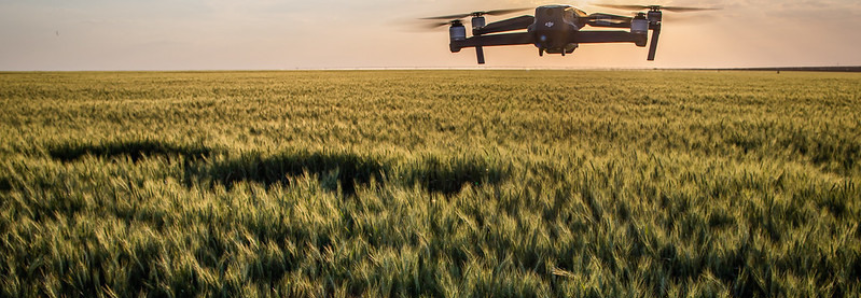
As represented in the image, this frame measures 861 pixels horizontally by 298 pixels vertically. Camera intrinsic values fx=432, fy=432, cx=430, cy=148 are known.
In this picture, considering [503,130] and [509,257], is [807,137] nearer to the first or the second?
[503,130]

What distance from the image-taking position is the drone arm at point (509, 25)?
9930 millimetres

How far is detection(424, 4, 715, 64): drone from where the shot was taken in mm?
8789

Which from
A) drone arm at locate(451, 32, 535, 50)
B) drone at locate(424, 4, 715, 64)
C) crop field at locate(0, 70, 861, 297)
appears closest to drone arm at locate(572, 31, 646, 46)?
drone at locate(424, 4, 715, 64)

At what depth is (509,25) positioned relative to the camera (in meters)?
10.1

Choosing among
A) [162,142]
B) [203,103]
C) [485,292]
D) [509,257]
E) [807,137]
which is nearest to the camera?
[485,292]

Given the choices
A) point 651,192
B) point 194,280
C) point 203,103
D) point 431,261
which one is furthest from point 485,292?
point 203,103

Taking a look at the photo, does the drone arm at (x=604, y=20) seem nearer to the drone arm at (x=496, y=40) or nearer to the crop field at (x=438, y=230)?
the drone arm at (x=496, y=40)

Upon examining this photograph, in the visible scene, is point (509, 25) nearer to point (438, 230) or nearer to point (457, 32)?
point (457, 32)

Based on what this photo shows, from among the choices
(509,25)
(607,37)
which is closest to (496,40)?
(509,25)

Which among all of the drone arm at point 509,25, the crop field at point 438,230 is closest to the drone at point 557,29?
the drone arm at point 509,25

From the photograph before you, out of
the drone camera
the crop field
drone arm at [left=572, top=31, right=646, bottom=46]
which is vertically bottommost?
the crop field

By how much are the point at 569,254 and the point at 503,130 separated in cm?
395

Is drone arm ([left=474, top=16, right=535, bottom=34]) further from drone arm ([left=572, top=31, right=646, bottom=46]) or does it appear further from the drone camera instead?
drone arm ([left=572, top=31, right=646, bottom=46])

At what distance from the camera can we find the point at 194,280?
1.46 meters
